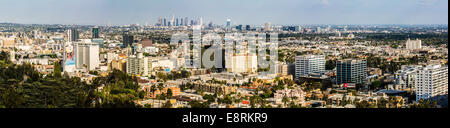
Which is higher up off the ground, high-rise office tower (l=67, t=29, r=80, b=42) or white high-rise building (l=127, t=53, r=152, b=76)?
high-rise office tower (l=67, t=29, r=80, b=42)

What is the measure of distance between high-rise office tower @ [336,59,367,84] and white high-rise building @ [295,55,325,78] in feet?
4.19

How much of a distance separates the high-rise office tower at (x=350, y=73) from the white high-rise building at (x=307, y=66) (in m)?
1.28

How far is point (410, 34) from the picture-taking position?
74.4 ft

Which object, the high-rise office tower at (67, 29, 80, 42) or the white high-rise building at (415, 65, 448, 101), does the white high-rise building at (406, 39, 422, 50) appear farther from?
the high-rise office tower at (67, 29, 80, 42)

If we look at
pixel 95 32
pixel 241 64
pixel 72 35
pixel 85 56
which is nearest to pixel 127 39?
pixel 72 35

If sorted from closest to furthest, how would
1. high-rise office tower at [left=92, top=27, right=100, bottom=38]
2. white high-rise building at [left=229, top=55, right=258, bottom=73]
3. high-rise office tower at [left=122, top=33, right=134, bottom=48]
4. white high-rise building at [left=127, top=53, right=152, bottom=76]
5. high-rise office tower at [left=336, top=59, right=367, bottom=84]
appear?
high-rise office tower at [left=336, top=59, right=367, bottom=84] < white high-rise building at [left=127, top=53, right=152, bottom=76] < white high-rise building at [left=229, top=55, right=258, bottom=73] < high-rise office tower at [left=122, top=33, right=134, bottom=48] < high-rise office tower at [left=92, top=27, right=100, bottom=38]

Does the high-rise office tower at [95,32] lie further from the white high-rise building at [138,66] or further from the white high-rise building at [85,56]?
the white high-rise building at [138,66]

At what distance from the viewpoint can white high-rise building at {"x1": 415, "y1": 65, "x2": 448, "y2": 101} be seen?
24.4ft

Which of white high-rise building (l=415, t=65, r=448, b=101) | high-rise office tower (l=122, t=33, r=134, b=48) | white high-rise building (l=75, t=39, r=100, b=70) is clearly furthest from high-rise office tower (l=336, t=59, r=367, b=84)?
high-rise office tower (l=122, t=33, r=134, b=48)

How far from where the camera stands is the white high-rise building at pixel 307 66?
11062 mm

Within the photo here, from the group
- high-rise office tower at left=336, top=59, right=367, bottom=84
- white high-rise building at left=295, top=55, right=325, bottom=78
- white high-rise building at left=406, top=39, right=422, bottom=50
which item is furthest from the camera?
white high-rise building at left=406, top=39, right=422, bottom=50

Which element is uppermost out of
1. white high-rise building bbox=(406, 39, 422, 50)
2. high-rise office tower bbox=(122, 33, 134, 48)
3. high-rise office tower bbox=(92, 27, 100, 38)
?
high-rise office tower bbox=(92, 27, 100, 38)

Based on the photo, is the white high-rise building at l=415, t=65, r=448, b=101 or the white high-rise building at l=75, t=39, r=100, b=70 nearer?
the white high-rise building at l=415, t=65, r=448, b=101
